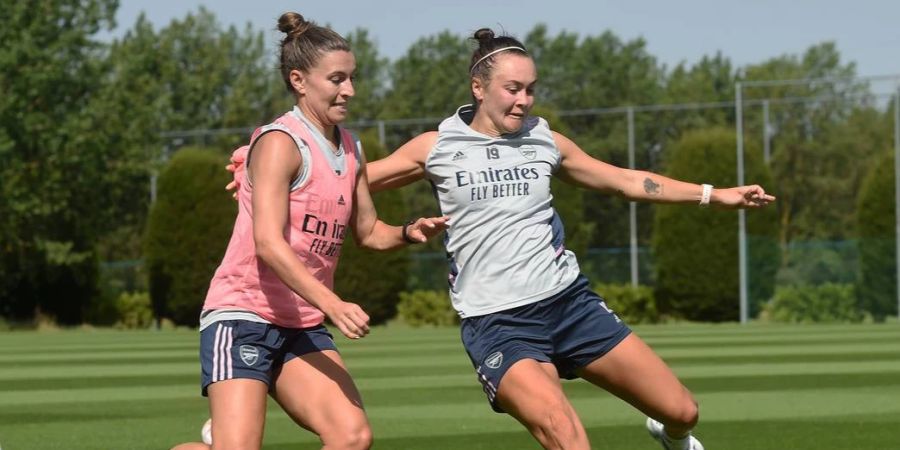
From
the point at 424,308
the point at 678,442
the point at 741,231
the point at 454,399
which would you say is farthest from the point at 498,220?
the point at 424,308

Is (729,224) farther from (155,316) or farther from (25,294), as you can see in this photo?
(25,294)

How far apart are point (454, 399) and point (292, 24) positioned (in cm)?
855

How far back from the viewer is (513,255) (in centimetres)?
677

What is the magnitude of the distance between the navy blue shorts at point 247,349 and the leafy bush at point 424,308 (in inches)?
1275

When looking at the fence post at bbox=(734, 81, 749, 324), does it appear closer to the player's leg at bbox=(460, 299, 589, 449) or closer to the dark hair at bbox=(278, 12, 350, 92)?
the player's leg at bbox=(460, 299, 589, 449)

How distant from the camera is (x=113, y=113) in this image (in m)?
44.9

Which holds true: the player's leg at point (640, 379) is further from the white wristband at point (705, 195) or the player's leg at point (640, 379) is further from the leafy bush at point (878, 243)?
the leafy bush at point (878, 243)

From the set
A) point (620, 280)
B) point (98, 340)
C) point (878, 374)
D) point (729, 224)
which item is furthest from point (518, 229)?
point (620, 280)

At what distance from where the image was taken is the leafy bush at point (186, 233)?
128 ft

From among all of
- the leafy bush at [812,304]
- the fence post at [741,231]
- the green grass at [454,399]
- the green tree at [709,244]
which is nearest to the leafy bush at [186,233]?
the green tree at [709,244]

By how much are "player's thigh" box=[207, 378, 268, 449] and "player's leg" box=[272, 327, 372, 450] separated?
0.45 ft

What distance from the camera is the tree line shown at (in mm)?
41969

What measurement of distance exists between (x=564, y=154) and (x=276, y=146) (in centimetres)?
166

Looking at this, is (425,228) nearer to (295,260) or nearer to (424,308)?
(295,260)
